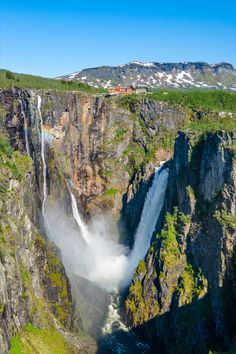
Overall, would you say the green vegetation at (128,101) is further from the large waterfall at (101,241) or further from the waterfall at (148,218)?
the waterfall at (148,218)

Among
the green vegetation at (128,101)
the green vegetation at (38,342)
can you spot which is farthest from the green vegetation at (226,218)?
the green vegetation at (128,101)

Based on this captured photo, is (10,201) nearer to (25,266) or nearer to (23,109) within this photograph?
(25,266)

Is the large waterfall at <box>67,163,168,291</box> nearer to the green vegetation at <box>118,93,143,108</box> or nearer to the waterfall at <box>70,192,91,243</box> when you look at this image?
the waterfall at <box>70,192,91,243</box>

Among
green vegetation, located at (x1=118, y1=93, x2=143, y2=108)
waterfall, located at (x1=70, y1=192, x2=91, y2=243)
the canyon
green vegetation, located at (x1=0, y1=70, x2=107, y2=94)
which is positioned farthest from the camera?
green vegetation, located at (x1=118, y1=93, x2=143, y2=108)

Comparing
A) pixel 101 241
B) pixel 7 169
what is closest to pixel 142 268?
pixel 7 169

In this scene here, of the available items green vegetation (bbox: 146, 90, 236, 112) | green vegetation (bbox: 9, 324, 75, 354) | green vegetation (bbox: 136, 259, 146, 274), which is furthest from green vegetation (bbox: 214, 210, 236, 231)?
green vegetation (bbox: 146, 90, 236, 112)

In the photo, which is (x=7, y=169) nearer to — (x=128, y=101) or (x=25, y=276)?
(x=25, y=276)
